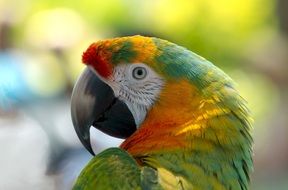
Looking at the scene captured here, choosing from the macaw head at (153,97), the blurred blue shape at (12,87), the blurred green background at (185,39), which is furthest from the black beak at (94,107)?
the blurred green background at (185,39)

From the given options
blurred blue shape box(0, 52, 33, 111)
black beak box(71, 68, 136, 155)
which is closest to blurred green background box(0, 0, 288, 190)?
blurred blue shape box(0, 52, 33, 111)

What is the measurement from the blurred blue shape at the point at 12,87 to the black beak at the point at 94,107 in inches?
37.0

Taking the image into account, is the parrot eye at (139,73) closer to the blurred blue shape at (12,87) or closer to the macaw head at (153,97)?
the macaw head at (153,97)

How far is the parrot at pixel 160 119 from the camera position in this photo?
1237mm

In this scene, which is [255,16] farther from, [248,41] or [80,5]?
[80,5]

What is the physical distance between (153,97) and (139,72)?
0.18ft

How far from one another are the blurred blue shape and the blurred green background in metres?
0.14

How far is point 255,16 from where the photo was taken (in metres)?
4.46

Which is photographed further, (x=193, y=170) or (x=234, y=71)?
(x=234, y=71)

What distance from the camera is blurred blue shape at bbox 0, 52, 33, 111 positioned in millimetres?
2365

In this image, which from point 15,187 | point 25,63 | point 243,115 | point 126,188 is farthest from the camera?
point 25,63

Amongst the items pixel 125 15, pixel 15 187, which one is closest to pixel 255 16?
pixel 125 15

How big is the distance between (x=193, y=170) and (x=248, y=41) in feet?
10.6

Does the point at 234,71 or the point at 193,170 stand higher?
the point at 193,170
